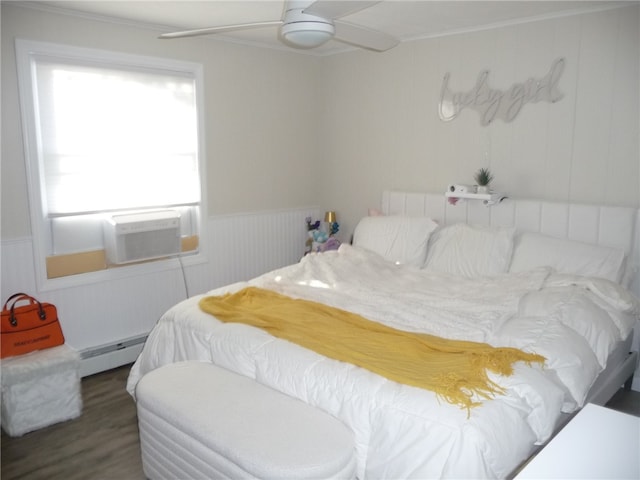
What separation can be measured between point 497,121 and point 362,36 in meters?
1.67

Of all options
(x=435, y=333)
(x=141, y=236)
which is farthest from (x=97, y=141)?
(x=435, y=333)

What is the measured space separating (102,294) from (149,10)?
200 cm

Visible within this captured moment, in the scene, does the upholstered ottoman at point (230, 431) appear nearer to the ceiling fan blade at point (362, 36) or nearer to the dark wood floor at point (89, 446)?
the dark wood floor at point (89, 446)

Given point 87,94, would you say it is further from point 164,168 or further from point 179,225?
point 179,225

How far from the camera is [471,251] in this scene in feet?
11.5

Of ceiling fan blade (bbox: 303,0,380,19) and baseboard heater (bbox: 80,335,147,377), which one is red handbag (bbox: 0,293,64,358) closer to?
baseboard heater (bbox: 80,335,147,377)

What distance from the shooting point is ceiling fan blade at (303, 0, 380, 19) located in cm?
191

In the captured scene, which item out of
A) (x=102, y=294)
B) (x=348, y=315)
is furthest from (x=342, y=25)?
(x=102, y=294)

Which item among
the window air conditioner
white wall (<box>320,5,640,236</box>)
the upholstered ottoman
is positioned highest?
white wall (<box>320,5,640,236</box>)

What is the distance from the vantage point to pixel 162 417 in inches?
83.4

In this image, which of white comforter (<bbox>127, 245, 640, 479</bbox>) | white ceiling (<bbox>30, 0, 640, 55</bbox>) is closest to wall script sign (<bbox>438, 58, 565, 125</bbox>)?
white ceiling (<bbox>30, 0, 640, 55</bbox>)

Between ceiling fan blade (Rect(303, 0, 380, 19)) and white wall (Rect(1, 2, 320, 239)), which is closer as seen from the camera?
ceiling fan blade (Rect(303, 0, 380, 19))

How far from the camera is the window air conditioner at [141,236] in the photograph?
11.7ft

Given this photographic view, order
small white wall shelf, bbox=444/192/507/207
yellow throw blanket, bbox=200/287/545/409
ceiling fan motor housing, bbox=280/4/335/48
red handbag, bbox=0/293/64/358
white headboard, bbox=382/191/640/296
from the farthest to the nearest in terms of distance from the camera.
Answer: small white wall shelf, bbox=444/192/507/207
white headboard, bbox=382/191/640/296
red handbag, bbox=0/293/64/358
ceiling fan motor housing, bbox=280/4/335/48
yellow throw blanket, bbox=200/287/545/409
